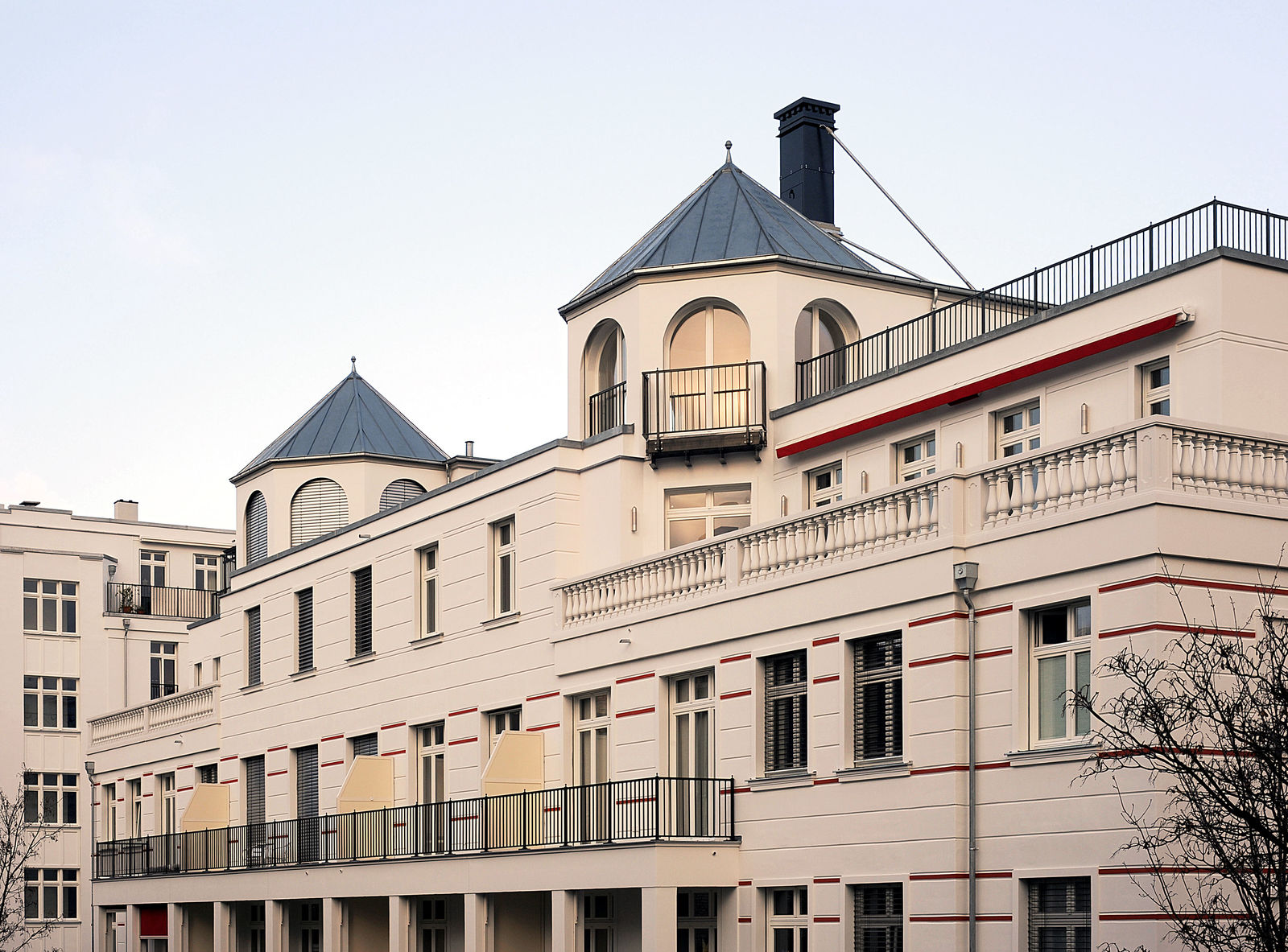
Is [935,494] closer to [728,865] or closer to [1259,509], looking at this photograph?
[1259,509]

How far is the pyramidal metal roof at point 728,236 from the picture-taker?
95.7 feet

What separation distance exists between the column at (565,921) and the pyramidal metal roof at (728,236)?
9.48 m

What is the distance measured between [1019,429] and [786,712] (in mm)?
4911

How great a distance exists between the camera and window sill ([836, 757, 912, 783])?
70.3ft

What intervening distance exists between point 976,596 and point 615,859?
6.84 metres

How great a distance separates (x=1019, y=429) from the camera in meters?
24.8

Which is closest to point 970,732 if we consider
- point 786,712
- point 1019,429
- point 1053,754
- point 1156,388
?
point 1053,754

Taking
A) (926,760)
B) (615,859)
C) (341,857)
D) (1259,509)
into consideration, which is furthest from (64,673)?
(1259,509)

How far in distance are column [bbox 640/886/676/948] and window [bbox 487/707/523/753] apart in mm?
6183

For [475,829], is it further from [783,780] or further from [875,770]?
[875,770]

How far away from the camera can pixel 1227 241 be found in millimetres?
22062

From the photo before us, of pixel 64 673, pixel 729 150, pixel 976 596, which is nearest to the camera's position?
pixel 976 596

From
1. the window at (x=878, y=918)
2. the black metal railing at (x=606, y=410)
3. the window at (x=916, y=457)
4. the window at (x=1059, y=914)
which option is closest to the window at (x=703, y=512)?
the black metal railing at (x=606, y=410)

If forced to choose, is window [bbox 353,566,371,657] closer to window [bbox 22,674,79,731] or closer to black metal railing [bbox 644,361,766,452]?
black metal railing [bbox 644,361,766,452]
